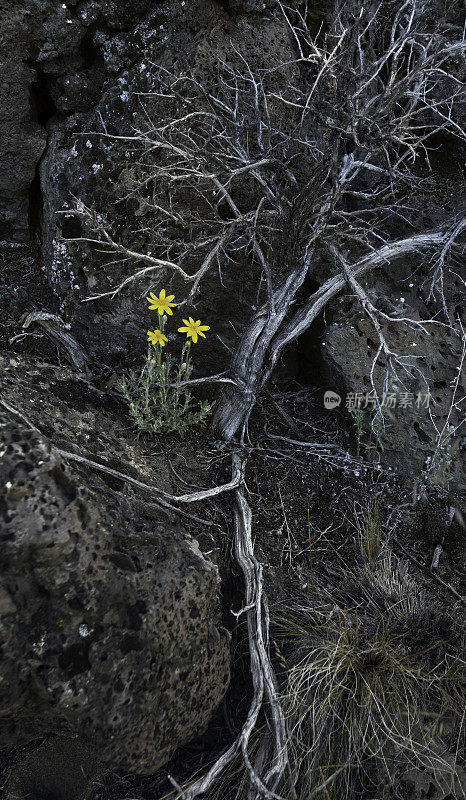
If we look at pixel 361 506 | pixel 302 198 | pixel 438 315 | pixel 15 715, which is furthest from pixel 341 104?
pixel 15 715

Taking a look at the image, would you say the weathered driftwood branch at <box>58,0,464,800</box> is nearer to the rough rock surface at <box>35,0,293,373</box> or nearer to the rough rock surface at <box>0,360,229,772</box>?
the rough rock surface at <box>35,0,293,373</box>

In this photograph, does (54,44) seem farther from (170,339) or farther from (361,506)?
(361,506)

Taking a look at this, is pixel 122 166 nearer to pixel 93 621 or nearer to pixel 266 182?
pixel 266 182

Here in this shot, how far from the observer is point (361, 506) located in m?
3.23

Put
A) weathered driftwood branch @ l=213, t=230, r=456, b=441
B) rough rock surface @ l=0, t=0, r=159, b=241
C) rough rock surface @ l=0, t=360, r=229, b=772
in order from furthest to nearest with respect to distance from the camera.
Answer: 1. weathered driftwood branch @ l=213, t=230, r=456, b=441
2. rough rock surface @ l=0, t=0, r=159, b=241
3. rough rock surface @ l=0, t=360, r=229, b=772

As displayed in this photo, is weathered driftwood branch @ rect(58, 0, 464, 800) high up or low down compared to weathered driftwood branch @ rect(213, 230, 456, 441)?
up

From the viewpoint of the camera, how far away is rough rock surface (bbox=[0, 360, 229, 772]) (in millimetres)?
1940

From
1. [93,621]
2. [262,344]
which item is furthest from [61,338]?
[93,621]

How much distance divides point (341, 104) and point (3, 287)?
2.19m

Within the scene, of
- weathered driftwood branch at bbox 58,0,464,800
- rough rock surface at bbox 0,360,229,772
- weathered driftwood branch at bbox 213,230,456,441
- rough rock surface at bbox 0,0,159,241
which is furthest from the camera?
weathered driftwood branch at bbox 213,230,456,441

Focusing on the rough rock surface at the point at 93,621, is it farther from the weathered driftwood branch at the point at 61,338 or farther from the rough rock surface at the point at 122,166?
the rough rock surface at the point at 122,166

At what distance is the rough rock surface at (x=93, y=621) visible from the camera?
6.37ft

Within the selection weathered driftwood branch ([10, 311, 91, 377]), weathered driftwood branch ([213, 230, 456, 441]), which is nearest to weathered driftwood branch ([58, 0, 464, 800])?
weathered driftwood branch ([213, 230, 456, 441])

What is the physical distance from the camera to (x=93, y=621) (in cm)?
203
